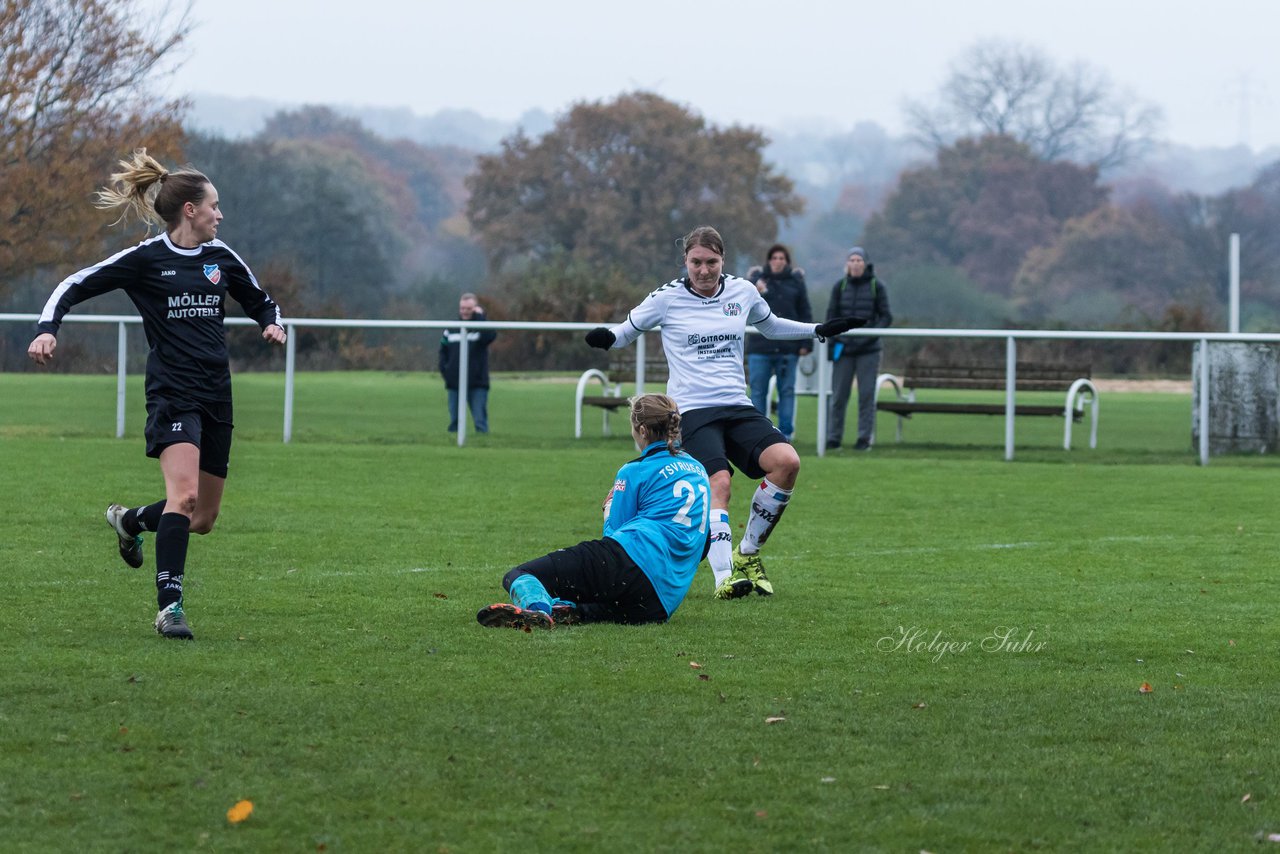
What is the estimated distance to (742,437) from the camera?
27.8ft

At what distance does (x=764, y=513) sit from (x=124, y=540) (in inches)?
120

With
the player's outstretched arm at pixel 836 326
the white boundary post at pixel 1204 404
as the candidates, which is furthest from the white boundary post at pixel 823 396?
the player's outstretched arm at pixel 836 326

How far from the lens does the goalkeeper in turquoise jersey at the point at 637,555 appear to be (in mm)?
7031

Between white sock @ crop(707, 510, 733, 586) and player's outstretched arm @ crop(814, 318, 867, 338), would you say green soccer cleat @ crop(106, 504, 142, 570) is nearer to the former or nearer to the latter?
white sock @ crop(707, 510, 733, 586)

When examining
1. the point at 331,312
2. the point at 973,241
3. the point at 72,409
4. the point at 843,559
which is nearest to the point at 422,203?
the point at 973,241

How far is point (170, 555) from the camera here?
6.81 metres

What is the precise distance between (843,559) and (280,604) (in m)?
3.36

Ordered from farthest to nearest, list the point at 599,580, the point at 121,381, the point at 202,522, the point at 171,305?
the point at 121,381 < the point at 202,522 < the point at 599,580 < the point at 171,305

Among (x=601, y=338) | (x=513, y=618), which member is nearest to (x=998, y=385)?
(x=601, y=338)

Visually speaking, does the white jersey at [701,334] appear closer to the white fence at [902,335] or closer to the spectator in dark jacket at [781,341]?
the white fence at [902,335]

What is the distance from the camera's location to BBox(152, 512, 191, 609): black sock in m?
6.71

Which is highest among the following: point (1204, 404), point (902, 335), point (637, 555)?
point (902, 335)

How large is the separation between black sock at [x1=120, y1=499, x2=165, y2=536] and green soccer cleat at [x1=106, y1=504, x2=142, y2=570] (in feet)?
0.09

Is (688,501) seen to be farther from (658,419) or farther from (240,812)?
(240,812)
